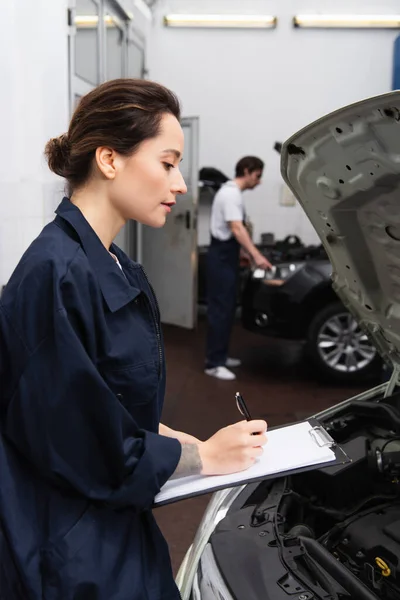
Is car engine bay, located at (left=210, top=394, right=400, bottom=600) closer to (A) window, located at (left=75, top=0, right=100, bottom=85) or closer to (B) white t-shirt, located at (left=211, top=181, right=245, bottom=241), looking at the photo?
(B) white t-shirt, located at (left=211, top=181, right=245, bottom=241)

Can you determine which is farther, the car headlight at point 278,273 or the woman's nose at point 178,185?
the car headlight at point 278,273

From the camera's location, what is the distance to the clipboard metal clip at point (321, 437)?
105cm

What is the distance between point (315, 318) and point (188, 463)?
327 centimetres

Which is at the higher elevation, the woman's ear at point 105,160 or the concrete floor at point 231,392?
the woman's ear at point 105,160

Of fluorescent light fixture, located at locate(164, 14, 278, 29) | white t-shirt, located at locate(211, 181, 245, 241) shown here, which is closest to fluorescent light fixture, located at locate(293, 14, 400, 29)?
fluorescent light fixture, located at locate(164, 14, 278, 29)

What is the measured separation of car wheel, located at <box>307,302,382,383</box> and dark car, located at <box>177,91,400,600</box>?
2.30 metres

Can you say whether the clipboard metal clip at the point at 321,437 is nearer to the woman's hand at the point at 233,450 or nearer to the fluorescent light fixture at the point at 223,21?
the woman's hand at the point at 233,450

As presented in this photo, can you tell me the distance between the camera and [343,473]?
1598mm

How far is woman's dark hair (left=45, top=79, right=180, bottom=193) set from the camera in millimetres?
948

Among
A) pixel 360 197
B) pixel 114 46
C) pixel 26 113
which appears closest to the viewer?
pixel 360 197

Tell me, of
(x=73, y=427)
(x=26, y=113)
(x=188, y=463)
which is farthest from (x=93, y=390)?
(x=26, y=113)

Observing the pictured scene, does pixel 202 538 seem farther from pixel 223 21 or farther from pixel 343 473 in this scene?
pixel 223 21

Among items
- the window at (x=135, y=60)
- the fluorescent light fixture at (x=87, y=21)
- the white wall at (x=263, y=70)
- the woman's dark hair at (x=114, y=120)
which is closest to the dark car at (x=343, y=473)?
the woman's dark hair at (x=114, y=120)

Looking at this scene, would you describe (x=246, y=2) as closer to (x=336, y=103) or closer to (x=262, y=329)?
(x=336, y=103)
